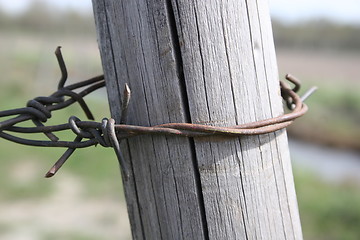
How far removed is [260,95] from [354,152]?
40.1 feet

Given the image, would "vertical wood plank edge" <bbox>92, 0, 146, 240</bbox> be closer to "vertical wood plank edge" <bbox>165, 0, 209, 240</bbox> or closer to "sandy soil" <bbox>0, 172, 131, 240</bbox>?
"vertical wood plank edge" <bbox>165, 0, 209, 240</bbox>

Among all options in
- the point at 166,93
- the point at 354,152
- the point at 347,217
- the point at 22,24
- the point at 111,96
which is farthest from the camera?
the point at 22,24

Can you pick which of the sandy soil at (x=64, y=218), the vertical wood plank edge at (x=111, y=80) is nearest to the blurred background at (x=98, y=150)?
the sandy soil at (x=64, y=218)

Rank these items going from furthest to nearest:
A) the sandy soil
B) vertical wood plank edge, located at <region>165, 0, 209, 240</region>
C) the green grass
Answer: the green grass, the sandy soil, vertical wood plank edge, located at <region>165, 0, 209, 240</region>

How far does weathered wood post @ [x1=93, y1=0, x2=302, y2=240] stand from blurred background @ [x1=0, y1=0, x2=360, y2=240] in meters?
4.45

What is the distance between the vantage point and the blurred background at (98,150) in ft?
19.4

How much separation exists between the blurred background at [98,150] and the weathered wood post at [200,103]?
4.45m

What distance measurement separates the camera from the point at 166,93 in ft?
3.85

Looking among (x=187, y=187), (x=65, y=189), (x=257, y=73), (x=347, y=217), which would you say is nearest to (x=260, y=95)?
(x=257, y=73)

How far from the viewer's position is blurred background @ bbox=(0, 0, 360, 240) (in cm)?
592

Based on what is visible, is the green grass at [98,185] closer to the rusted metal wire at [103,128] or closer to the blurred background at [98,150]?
the blurred background at [98,150]

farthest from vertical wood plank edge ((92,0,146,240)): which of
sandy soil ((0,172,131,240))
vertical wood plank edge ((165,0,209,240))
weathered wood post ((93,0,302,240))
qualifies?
sandy soil ((0,172,131,240))

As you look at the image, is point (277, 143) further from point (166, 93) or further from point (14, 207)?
point (14, 207)

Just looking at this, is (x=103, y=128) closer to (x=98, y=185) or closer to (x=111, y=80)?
(x=111, y=80)
